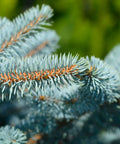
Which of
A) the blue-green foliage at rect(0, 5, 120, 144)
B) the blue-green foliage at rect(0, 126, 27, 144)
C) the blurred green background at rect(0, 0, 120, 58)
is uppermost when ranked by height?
the blurred green background at rect(0, 0, 120, 58)

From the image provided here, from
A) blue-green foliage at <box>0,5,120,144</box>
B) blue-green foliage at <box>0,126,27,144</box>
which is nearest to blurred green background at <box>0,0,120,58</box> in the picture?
blue-green foliage at <box>0,5,120,144</box>

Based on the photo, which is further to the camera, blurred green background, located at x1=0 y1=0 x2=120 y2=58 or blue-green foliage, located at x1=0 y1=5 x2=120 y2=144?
blurred green background, located at x1=0 y1=0 x2=120 y2=58

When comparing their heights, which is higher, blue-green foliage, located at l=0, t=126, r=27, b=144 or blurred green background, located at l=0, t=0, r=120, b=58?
blurred green background, located at l=0, t=0, r=120, b=58

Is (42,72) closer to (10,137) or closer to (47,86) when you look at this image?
(47,86)

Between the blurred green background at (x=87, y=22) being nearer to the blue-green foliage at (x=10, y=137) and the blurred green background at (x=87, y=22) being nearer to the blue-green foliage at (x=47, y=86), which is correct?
the blue-green foliage at (x=47, y=86)

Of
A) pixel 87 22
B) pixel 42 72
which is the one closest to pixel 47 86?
pixel 42 72

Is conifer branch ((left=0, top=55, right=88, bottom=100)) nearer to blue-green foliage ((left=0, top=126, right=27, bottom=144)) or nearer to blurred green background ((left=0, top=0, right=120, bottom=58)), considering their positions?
blue-green foliage ((left=0, top=126, right=27, bottom=144))

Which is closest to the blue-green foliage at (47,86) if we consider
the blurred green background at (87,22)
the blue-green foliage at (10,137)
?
the blue-green foliage at (10,137)
